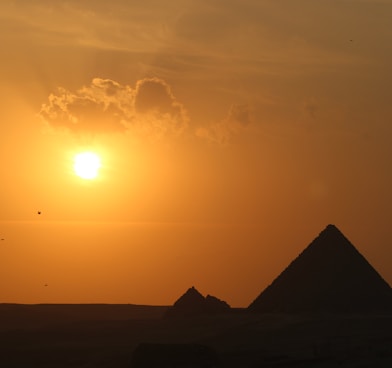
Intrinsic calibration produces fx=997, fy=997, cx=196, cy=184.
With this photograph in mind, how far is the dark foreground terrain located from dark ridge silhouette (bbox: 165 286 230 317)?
4642 millimetres

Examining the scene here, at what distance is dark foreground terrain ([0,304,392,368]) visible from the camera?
2125 inches

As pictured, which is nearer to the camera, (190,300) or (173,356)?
(173,356)

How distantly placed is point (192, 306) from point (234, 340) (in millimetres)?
32492

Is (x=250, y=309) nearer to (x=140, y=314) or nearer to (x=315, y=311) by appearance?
(x=315, y=311)

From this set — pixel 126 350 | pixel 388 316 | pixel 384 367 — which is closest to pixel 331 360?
pixel 384 367

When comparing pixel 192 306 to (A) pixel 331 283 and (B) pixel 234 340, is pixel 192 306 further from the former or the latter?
(B) pixel 234 340

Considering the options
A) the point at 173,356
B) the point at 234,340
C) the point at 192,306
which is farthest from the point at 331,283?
the point at 173,356

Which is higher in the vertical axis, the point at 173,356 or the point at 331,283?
the point at 331,283

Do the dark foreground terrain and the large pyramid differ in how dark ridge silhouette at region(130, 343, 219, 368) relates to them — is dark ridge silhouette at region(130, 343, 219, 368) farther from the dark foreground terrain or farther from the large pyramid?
the large pyramid

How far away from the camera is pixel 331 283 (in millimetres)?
81312

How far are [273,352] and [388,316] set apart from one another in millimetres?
20735

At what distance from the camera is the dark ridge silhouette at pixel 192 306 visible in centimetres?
9850

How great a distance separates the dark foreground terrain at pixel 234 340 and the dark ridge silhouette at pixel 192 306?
464 centimetres

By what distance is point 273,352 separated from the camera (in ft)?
192
